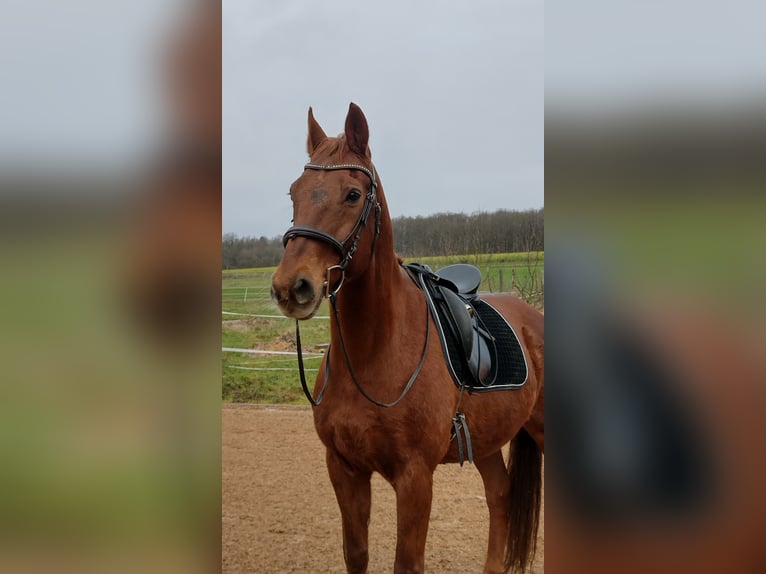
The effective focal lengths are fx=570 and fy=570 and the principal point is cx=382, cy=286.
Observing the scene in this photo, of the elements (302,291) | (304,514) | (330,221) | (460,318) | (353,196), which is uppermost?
(353,196)

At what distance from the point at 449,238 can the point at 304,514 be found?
599cm

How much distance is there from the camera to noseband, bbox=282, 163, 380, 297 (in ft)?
7.04

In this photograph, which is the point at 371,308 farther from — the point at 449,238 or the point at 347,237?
the point at 449,238

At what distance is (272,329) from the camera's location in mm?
10852

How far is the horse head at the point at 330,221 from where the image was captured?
2035 mm

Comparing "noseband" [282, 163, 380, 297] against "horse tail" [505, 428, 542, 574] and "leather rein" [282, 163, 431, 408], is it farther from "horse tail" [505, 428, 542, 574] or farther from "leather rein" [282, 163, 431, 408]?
"horse tail" [505, 428, 542, 574]
